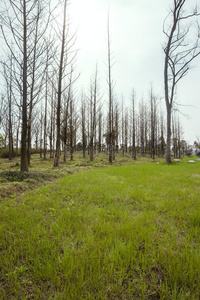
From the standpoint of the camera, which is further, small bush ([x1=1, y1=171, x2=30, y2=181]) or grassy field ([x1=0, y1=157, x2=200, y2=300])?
small bush ([x1=1, y1=171, x2=30, y2=181])

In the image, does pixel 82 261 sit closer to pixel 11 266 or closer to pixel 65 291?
pixel 65 291

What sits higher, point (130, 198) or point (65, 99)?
point (65, 99)

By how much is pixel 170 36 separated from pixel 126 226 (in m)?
16.3

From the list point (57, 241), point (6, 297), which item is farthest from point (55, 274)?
point (57, 241)

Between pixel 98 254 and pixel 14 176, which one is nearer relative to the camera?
pixel 98 254

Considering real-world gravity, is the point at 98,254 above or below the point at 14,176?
below

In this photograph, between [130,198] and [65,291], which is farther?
[130,198]

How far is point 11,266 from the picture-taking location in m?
1.41

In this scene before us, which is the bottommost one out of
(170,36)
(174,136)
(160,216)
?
(160,216)

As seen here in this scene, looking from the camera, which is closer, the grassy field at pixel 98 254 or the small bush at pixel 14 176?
the grassy field at pixel 98 254

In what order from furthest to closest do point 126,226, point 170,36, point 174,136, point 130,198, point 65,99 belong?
point 174,136, point 65,99, point 170,36, point 130,198, point 126,226

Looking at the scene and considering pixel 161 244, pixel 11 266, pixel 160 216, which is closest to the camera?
pixel 11 266

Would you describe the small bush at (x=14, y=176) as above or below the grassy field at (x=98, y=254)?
above

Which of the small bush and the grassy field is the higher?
the small bush
